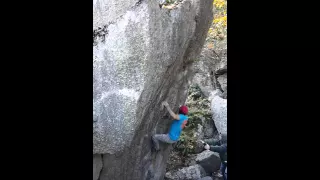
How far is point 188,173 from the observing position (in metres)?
8.51

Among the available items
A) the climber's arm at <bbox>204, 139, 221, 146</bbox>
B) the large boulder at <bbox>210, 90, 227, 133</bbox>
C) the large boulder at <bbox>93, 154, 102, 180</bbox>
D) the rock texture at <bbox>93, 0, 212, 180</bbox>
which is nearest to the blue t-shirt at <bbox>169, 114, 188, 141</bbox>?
the rock texture at <bbox>93, 0, 212, 180</bbox>

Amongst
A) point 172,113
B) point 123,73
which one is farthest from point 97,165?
point 172,113

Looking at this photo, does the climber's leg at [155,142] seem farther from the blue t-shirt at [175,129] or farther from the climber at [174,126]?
the blue t-shirt at [175,129]

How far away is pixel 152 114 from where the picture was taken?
15.8 feet

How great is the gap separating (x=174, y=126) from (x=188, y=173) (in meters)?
3.58

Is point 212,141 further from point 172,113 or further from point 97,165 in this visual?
point 97,165

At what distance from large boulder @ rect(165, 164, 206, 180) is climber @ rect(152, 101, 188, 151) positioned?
132 inches

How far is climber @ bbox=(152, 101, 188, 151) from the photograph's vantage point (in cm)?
522

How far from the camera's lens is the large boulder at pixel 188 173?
839cm

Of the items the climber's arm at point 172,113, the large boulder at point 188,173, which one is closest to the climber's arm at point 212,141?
the large boulder at point 188,173

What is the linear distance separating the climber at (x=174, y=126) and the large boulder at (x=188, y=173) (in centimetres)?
335

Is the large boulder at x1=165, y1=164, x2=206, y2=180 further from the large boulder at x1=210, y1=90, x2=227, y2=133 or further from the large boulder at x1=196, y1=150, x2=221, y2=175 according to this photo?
the large boulder at x1=210, y1=90, x2=227, y2=133
